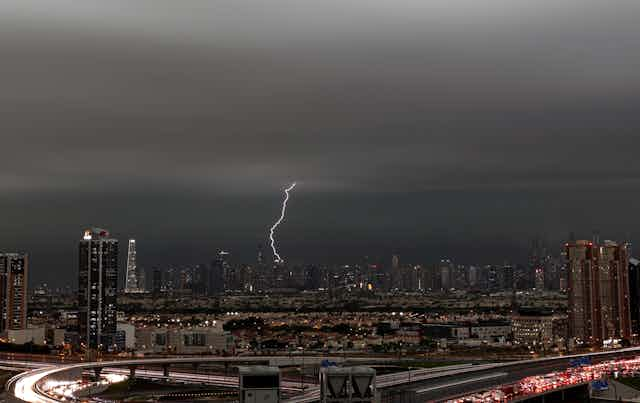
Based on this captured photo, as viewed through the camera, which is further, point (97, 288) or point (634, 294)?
point (634, 294)

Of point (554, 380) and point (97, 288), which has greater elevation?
point (97, 288)

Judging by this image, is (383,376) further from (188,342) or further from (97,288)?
(97,288)

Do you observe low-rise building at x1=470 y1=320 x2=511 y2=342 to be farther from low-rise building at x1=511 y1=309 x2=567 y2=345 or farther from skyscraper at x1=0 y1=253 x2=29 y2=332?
skyscraper at x1=0 y1=253 x2=29 y2=332

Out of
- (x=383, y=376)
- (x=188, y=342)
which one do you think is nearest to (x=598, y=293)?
(x=188, y=342)

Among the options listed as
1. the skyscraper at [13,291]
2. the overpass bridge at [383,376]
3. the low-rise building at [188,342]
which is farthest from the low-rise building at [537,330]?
the skyscraper at [13,291]

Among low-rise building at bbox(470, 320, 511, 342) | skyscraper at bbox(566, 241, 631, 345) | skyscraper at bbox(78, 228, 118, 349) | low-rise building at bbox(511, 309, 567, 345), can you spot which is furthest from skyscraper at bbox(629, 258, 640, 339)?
skyscraper at bbox(78, 228, 118, 349)

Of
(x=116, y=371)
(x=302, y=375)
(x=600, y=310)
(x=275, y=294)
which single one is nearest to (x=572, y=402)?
(x=302, y=375)
